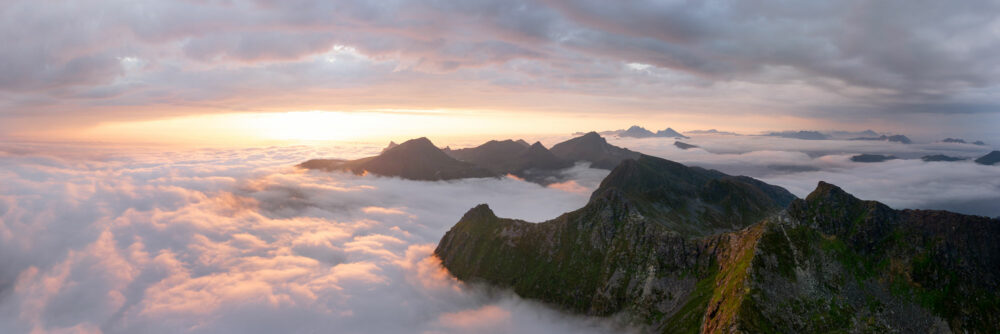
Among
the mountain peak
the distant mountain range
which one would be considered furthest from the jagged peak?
the distant mountain range

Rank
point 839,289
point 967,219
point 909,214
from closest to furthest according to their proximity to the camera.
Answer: point 839,289 < point 967,219 < point 909,214

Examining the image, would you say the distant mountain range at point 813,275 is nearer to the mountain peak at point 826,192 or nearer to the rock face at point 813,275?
the rock face at point 813,275

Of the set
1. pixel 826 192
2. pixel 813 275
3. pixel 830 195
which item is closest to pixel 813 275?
pixel 813 275

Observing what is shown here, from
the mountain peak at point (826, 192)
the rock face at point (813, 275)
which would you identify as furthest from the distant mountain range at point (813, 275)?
the mountain peak at point (826, 192)

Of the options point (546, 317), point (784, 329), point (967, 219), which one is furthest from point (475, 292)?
point (967, 219)

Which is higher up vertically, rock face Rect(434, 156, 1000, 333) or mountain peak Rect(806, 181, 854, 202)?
mountain peak Rect(806, 181, 854, 202)

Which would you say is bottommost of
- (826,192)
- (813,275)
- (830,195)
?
(813,275)

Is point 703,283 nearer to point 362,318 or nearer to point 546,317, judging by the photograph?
point 546,317

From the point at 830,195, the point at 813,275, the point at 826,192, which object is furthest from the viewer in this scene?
the point at 826,192

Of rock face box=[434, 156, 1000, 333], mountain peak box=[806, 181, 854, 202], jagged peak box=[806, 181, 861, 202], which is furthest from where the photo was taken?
mountain peak box=[806, 181, 854, 202]

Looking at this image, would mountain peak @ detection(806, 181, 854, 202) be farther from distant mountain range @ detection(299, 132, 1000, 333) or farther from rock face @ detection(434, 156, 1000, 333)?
distant mountain range @ detection(299, 132, 1000, 333)

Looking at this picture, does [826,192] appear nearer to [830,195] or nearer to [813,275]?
[830,195]
